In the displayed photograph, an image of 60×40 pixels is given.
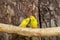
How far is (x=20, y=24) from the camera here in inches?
35.0

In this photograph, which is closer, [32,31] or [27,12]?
[32,31]

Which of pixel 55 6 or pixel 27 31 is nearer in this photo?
pixel 27 31

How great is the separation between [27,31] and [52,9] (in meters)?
0.21

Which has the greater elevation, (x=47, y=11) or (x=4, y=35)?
(x=47, y=11)

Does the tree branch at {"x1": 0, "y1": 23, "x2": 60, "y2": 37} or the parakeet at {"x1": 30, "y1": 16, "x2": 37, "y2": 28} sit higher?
the parakeet at {"x1": 30, "y1": 16, "x2": 37, "y2": 28}

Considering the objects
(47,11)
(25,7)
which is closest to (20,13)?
(25,7)

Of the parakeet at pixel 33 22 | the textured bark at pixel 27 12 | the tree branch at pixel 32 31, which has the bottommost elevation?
the tree branch at pixel 32 31

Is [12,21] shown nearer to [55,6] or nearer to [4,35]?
[4,35]

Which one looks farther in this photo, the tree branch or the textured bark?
the textured bark

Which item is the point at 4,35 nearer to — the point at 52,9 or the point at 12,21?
the point at 12,21

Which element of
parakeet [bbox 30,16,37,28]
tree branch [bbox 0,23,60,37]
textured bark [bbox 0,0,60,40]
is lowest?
tree branch [bbox 0,23,60,37]

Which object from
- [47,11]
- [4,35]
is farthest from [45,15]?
[4,35]

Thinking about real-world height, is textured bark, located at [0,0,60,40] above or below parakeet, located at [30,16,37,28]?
above

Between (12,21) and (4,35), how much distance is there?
8 cm
